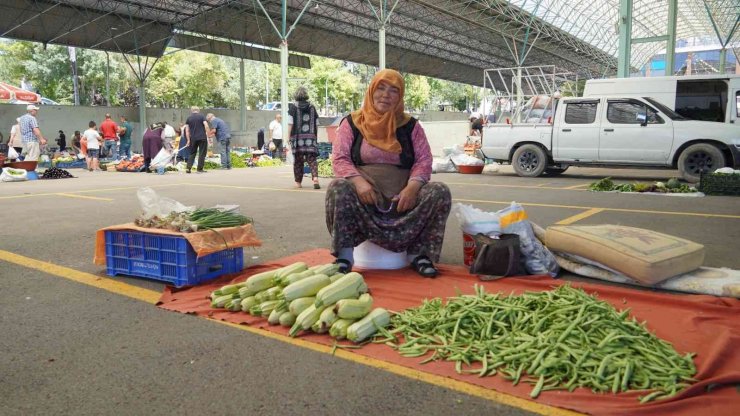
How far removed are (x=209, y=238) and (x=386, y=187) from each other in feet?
4.66

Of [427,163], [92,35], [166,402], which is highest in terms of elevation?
[92,35]

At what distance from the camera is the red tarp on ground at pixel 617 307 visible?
2.18 metres

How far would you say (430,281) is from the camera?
13.2 ft

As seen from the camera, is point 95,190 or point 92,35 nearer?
point 95,190

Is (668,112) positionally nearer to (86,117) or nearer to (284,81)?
(284,81)

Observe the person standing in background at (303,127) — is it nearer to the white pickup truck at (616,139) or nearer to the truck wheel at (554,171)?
the white pickup truck at (616,139)

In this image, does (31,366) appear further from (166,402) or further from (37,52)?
(37,52)

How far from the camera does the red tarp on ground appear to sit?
7.14ft

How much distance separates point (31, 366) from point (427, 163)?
2.97 metres

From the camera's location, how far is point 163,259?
4.02 m

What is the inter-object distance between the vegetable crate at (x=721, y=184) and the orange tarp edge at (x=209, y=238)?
903 cm

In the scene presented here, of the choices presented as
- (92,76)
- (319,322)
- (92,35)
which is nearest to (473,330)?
(319,322)

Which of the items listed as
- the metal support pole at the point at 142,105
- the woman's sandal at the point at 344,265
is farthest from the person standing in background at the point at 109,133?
the woman's sandal at the point at 344,265

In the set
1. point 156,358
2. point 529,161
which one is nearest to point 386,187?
point 156,358
